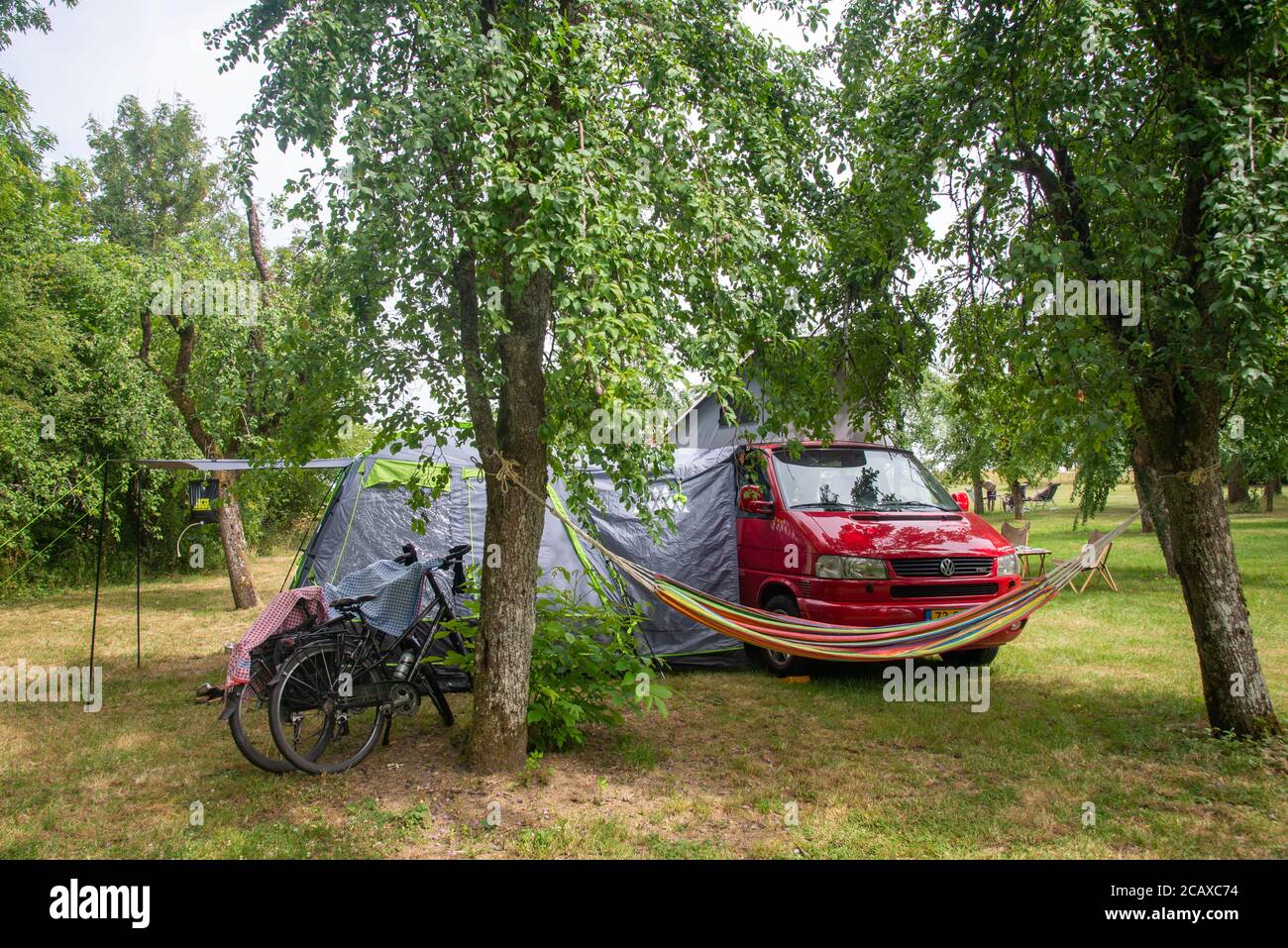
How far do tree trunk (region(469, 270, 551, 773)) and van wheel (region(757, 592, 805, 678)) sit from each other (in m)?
2.67

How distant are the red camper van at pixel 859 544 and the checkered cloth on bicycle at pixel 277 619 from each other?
280 cm

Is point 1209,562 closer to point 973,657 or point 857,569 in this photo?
point 857,569

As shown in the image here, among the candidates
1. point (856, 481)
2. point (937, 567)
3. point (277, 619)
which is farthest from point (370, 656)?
point (856, 481)

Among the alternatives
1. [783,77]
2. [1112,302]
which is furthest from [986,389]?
[783,77]

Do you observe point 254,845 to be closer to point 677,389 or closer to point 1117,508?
point 677,389

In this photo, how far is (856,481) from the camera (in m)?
6.97

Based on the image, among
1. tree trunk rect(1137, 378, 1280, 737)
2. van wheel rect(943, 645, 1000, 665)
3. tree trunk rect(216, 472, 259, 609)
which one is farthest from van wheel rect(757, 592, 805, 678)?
tree trunk rect(216, 472, 259, 609)

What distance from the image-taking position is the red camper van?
19.9 ft

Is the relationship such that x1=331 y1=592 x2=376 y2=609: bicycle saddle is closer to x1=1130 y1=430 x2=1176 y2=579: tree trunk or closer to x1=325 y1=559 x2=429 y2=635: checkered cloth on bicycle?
x1=325 y1=559 x2=429 y2=635: checkered cloth on bicycle

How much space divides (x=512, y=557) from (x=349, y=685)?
1139 millimetres

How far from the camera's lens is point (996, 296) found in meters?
5.66

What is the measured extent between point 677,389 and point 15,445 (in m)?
10.9

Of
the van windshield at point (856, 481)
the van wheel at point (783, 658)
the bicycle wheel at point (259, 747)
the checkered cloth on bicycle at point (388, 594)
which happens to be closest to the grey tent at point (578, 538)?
the van wheel at point (783, 658)

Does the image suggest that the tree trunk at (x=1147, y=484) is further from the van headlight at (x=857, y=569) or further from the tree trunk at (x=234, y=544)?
the tree trunk at (x=234, y=544)
